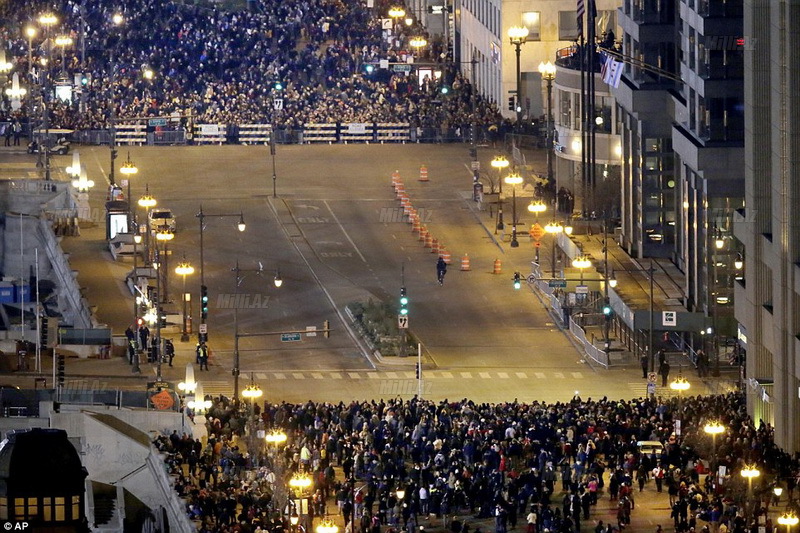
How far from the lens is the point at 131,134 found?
18550 cm

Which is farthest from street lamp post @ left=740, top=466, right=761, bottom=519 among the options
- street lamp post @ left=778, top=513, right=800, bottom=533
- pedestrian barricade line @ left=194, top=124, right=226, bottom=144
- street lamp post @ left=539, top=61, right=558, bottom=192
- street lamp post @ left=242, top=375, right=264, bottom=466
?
pedestrian barricade line @ left=194, top=124, right=226, bottom=144

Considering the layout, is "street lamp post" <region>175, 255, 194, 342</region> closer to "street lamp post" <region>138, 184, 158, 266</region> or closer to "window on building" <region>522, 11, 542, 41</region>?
"street lamp post" <region>138, 184, 158, 266</region>

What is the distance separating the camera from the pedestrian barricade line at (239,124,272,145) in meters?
186

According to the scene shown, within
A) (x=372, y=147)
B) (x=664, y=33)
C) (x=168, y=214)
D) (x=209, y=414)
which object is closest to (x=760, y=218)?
(x=209, y=414)

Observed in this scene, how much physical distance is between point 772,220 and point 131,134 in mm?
74528

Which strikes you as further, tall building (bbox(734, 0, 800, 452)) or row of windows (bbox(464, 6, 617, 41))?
row of windows (bbox(464, 6, 617, 41))

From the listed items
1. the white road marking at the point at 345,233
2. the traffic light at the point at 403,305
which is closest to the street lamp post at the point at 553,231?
the white road marking at the point at 345,233

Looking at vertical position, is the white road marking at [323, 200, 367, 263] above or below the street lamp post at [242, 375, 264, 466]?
above

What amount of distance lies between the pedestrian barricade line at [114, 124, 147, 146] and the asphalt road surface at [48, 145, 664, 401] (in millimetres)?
1958

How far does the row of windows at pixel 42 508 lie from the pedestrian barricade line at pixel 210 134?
11805 cm

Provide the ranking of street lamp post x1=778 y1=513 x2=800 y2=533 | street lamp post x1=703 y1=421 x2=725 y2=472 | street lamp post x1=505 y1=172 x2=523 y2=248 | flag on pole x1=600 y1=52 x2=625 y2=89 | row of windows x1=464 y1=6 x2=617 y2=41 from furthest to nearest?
1. row of windows x1=464 y1=6 x2=617 y2=41
2. street lamp post x1=505 y1=172 x2=523 y2=248
3. flag on pole x1=600 y1=52 x2=625 y2=89
4. street lamp post x1=703 y1=421 x2=725 y2=472
5. street lamp post x1=778 y1=513 x2=800 y2=533

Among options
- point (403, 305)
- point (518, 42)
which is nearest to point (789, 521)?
point (403, 305)

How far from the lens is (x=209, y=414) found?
388 ft

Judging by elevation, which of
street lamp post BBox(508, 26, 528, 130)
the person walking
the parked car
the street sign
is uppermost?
street lamp post BBox(508, 26, 528, 130)
